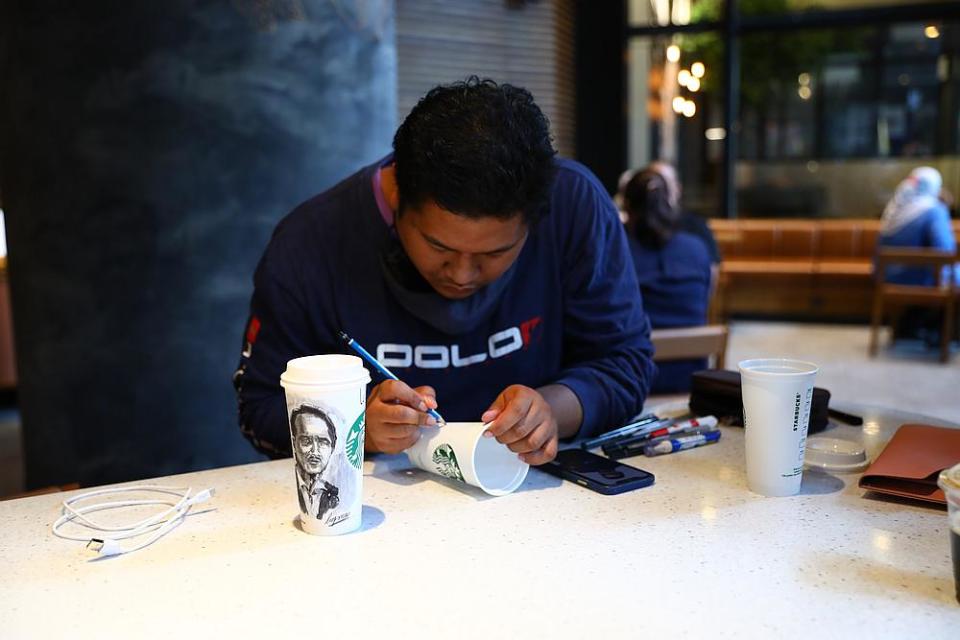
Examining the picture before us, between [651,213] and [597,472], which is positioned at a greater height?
[651,213]

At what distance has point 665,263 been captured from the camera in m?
3.54

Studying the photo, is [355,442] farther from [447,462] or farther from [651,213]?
[651,213]

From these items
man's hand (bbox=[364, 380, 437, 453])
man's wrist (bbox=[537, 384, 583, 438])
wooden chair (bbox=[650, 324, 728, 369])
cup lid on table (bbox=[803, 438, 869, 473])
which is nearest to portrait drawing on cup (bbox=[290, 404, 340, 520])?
man's hand (bbox=[364, 380, 437, 453])

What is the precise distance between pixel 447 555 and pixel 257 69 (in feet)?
6.01

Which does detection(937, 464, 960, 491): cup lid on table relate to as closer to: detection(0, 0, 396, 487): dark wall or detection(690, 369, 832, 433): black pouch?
detection(690, 369, 832, 433): black pouch

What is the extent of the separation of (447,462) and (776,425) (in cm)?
45

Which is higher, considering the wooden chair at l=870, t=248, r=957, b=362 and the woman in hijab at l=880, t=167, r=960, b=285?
the woman in hijab at l=880, t=167, r=960, b=285

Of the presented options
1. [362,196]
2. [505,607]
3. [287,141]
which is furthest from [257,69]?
[505,607]

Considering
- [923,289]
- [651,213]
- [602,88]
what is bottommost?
[923,289]

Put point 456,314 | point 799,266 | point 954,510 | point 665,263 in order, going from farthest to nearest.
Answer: point 799,266 → point 665,263 → point 456,314 → point 954,510

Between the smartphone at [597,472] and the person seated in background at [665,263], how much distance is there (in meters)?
1.77

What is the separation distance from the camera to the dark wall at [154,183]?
2.42 metres

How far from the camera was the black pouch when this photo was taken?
5.11ft

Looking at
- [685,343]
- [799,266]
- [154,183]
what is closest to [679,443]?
[685,343]
